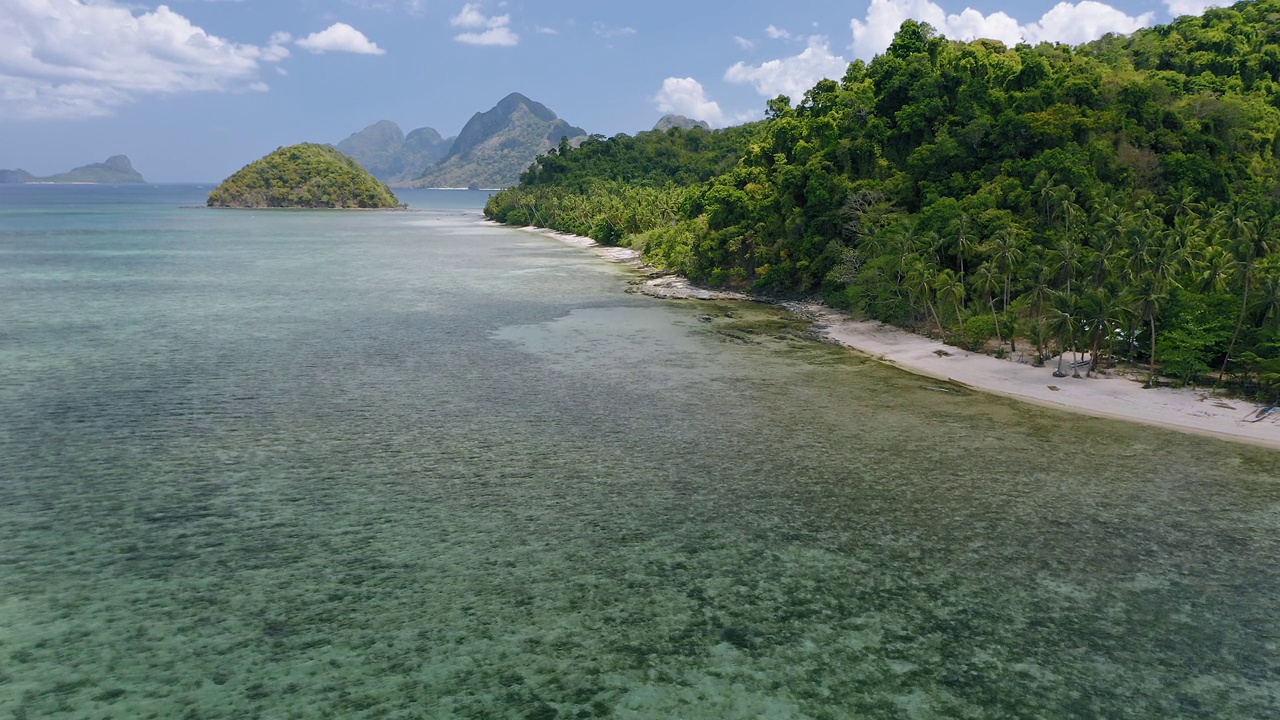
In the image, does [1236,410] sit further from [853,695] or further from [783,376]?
[853,695]

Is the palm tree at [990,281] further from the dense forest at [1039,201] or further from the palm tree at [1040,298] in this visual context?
the palm tree at [1040,298]

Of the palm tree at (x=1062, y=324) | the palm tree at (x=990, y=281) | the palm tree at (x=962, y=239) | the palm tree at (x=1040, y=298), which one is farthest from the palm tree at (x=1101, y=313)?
the palm tree at (x=962, y=239)

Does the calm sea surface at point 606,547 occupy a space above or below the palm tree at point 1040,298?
below

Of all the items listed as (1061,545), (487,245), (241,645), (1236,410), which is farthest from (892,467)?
(487,245)

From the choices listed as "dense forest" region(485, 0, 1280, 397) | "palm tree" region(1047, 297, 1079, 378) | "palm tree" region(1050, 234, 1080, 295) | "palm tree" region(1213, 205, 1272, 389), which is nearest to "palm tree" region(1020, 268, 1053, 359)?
"dense forest" region(485, 0, 1280, 397)

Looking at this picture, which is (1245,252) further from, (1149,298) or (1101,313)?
(1101,313)

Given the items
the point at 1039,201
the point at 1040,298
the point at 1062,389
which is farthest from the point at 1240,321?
the point at 1039,201
